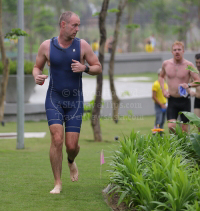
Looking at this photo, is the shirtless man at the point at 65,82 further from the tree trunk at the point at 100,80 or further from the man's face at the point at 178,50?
the tree trunk at the point at 100,80

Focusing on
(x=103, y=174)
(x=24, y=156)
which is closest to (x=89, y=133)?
(x=24, y=156)

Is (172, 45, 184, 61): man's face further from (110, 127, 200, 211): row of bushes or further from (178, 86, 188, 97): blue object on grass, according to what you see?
(110, 127, 200, 211): row of bushes

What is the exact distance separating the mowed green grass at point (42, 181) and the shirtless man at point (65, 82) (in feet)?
1.51

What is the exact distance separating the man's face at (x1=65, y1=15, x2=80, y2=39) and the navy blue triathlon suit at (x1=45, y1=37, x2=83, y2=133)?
0.16 m

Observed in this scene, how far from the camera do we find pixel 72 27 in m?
6.64

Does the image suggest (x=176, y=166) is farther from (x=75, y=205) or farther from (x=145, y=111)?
(x=145, y=111)

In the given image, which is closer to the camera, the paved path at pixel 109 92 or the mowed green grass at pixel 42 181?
the mowed green grass at pixel 42 181

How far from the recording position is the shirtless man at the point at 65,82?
6.66 metres

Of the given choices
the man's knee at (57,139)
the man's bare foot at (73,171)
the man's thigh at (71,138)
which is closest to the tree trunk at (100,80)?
the man's bare foot at (73,171)

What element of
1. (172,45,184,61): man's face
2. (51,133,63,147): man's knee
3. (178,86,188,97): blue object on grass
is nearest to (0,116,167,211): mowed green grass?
(51,133,63,147): man's knee

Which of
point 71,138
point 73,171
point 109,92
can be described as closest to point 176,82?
point 73,171

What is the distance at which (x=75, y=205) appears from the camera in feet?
19.3

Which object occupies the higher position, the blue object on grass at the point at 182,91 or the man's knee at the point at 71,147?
the blue object on grass at the point at 182,91

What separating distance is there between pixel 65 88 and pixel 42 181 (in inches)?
57.0
